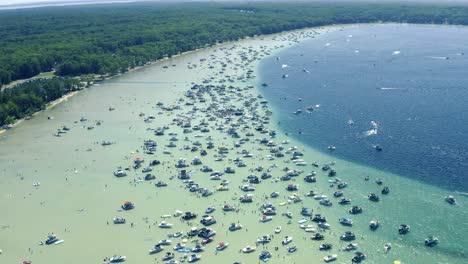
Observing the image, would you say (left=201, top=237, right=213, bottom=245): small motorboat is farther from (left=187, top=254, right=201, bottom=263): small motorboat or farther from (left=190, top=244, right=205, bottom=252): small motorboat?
(left=187, top=254, right=201, bottom=263): small motorboat

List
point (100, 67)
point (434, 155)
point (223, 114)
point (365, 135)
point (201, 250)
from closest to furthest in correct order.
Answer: point (201, 250), point (434, 155), point (365, 135), point (223, 114), point (100, 67)

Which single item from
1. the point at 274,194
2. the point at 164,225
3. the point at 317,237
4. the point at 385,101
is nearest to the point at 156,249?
the point at 164,225

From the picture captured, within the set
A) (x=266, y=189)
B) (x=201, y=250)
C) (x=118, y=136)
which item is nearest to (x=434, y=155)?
(x=266, y=189)

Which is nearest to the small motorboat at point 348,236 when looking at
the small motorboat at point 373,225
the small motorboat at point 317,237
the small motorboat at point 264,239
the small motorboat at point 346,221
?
the small motorboat at point 317,237

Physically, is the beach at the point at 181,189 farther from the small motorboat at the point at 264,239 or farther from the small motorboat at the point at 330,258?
the small motorboat at the point at 330,258

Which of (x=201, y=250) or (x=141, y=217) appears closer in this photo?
(x=201, y=250)

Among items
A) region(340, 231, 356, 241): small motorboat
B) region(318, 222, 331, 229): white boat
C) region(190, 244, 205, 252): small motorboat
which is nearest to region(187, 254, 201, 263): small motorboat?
region(190, 244, 205, 252): small motorboat

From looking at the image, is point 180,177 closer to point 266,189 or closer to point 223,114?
point 266,189
